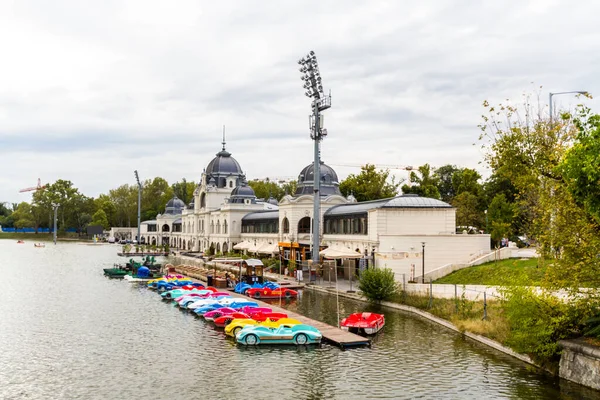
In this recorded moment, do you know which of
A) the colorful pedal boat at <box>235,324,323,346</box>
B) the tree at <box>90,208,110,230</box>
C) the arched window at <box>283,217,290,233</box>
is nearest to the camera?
the colorful pedal boat at <box>235,324,323,346</box>

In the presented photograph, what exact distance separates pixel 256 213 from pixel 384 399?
Answer: 75.1m

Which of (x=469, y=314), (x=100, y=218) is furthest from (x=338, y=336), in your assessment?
(x=100, y=218)

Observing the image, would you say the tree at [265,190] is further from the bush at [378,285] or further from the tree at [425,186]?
the bush at [378,285]

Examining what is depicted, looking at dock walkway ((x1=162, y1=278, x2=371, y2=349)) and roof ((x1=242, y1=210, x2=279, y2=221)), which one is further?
roof ((x1=242, y1=210, x2=279, y2=221))

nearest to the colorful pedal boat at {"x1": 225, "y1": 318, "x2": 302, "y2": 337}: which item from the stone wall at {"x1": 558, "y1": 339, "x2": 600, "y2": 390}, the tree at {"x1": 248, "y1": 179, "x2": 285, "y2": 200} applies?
the stone wall at {"x1": 558, "y1": 339, "x2": 600, "y2": 390}

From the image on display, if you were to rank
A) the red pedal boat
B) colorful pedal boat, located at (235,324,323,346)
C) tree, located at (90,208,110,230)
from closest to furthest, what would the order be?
colorful pedal boat, located at (235,324,323,346), the red pedal boat, tree, located at (90,208,110,230)

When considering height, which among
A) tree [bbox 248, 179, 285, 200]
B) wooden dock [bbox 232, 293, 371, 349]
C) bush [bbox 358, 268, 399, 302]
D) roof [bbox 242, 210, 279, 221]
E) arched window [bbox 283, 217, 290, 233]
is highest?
tree [bbox 248, 179, 285, 200]

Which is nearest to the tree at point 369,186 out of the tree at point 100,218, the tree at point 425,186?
the tree at point 425,186

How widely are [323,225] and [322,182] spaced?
10.1m

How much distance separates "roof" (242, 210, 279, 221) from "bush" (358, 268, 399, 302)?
41.7 meters

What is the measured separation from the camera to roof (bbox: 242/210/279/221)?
86.2 metres

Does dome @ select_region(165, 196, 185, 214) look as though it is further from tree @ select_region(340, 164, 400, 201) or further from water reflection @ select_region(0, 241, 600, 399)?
water reflection @ select_region(0, 241, 600, 399)

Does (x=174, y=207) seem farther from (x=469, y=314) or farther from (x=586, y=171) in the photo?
(x=586, y=171)

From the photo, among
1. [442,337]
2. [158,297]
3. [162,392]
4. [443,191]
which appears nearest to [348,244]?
[158,297]
